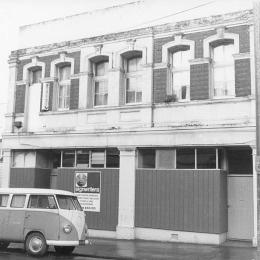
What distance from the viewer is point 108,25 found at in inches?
735

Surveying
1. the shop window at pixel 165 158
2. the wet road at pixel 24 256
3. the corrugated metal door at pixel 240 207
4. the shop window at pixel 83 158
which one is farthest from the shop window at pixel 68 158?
the corrugated metal door at pixel 240 207

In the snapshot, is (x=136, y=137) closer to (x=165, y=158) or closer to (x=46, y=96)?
(x=165, y=158)

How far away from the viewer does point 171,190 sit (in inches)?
647

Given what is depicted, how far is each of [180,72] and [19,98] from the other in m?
7.57

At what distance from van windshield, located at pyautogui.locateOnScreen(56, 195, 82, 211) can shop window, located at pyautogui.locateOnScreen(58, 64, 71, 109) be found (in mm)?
6165

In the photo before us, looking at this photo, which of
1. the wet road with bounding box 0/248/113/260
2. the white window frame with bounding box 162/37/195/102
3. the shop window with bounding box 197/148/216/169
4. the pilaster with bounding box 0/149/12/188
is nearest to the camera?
the wet road with bounding box 0/248/113/260

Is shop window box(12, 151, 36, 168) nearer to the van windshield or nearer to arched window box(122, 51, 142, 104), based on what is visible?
arched window box(122, 51, 142, 104)

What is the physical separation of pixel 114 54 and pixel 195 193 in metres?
6.48

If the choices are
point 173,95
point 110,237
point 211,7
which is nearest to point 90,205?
point 110,237

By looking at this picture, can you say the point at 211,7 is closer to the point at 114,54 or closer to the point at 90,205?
the point at 114,54

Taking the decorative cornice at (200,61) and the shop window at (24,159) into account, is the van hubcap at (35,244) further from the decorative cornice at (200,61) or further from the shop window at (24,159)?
the decorative cornice at (200,61)

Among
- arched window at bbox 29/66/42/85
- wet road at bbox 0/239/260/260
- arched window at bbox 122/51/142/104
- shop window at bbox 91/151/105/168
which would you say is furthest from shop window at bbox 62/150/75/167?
wet road at bbox 0/239/260/260

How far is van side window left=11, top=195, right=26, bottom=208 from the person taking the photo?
13.8 metres

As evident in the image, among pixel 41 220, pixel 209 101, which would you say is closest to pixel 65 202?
pixel 41 220
